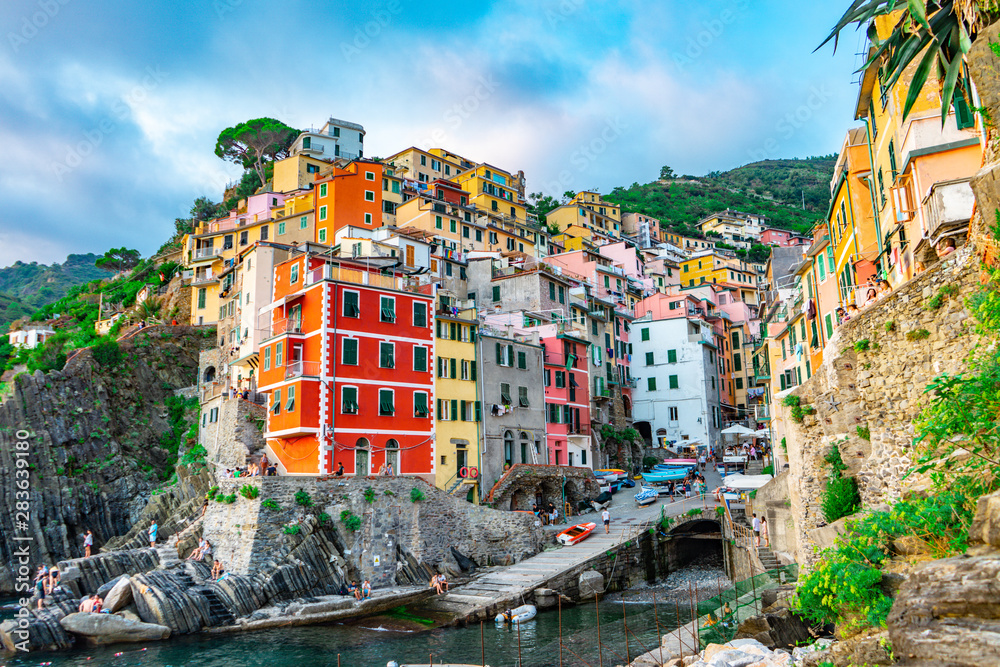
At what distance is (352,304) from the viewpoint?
3853 centimetres

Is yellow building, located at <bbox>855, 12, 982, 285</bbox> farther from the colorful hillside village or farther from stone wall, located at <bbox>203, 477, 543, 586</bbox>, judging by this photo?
stone wall, located at <bbox>203, 477, 543, 586</bbox>

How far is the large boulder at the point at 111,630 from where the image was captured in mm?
28406

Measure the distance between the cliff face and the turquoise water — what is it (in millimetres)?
21259

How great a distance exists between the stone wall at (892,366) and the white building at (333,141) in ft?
236

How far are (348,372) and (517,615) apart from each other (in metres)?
15.6

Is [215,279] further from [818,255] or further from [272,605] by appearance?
[818,255]

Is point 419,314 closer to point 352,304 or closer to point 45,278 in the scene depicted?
point 352,304

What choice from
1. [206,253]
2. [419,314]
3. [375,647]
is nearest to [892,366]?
[375,647]

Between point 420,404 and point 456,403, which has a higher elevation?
point 456,403

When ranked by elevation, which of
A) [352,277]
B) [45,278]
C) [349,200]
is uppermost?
[45,278]

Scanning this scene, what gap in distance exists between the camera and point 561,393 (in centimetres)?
5084

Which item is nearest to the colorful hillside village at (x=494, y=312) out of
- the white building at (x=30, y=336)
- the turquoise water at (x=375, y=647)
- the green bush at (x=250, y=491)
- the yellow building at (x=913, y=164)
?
the yellow building at (x=913, y=164)

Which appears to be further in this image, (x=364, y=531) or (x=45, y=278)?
(x=45, y=278)

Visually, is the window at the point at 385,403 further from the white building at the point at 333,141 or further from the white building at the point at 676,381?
the white building at the point at 333,141
